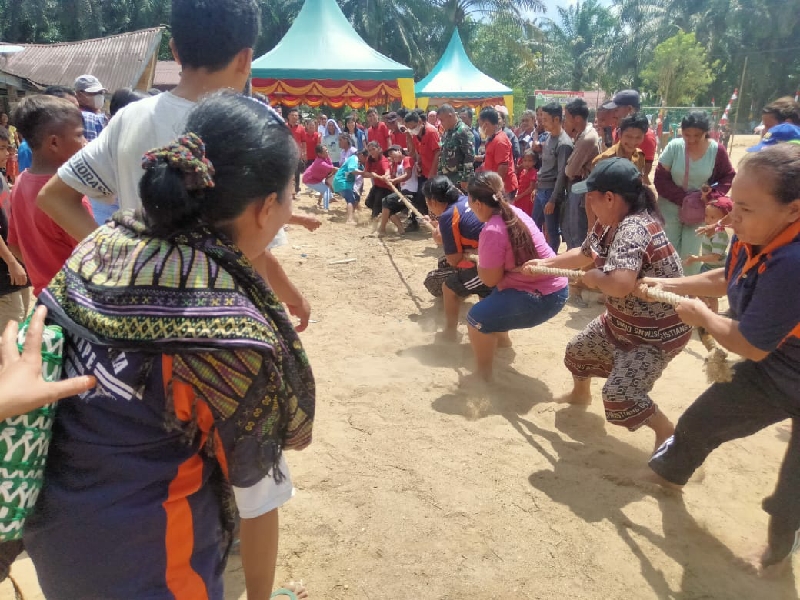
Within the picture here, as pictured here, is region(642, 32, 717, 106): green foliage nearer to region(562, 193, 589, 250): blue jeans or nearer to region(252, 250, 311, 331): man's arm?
region(562, 193, 589, 250): blue jeans

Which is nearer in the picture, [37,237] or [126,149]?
[126,149]

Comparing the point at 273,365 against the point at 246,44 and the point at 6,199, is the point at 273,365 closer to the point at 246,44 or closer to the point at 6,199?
the point at 246,44

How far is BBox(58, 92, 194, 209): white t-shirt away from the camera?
5.79 ft

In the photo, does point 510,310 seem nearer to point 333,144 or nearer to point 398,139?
point 398,139

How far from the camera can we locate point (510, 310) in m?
3.99

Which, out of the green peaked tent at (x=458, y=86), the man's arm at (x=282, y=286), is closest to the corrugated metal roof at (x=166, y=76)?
the green peaked tent at (x=458, y=86)

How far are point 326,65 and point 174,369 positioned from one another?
1194cm

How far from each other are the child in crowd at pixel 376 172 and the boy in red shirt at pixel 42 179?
7.25m

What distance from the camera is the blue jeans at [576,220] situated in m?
5.87

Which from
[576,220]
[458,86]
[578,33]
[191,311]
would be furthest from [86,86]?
[578,33]

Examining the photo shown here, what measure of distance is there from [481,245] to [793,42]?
A: 1506 inches

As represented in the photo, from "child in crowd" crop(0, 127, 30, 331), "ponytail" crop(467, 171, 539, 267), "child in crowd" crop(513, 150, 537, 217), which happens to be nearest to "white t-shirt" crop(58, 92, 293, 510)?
"child in crowd" crop(0, 127, 30, 331)

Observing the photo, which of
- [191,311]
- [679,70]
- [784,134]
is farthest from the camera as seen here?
[679,70]

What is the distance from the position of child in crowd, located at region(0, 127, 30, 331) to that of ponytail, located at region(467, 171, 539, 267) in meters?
2.80
